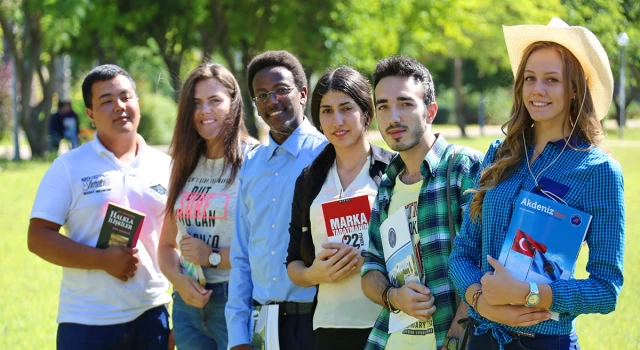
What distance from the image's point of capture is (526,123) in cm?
326

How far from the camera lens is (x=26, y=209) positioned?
15672mm

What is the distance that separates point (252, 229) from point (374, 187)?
0.84 meters

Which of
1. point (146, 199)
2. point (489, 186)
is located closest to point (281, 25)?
point (146, 199)

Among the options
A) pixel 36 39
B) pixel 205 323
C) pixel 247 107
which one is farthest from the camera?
pixel 247 107

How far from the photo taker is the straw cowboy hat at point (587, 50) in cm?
305

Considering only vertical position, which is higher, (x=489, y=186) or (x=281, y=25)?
(x=281, y=25)

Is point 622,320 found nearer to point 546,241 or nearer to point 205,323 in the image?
point 205,323

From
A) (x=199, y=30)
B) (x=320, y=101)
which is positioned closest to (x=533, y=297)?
(x=320, y=101)

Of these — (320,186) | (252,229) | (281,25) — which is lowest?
(252,229)

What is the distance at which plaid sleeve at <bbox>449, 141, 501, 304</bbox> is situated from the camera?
3.13m

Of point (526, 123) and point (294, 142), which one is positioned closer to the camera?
point (526, 123)

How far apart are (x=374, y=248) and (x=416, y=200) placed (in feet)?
1.01

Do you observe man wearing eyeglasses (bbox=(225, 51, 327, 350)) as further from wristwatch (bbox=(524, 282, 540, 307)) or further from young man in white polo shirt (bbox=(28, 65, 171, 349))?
wristwatch (bbox=(524, 282, 540, 307))

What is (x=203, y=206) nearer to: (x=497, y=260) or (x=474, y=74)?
(x=497, y=260)
